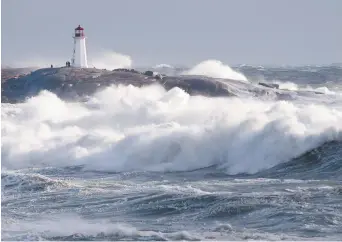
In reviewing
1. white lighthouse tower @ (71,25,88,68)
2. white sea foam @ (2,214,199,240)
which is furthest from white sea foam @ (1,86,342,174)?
white lighthouse tower @ (71,25,88,68)

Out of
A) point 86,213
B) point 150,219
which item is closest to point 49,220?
point 86,213

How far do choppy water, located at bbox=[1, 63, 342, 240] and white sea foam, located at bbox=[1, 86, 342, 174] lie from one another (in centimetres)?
4

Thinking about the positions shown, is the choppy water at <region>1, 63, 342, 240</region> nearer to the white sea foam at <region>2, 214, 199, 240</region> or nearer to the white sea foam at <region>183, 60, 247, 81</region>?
the white sea foam at <region>2, 214, 199, 240</region>

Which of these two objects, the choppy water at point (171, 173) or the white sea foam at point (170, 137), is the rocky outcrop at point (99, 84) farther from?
the white sea foam at point (170, 137)

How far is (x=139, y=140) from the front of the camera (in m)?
26.8

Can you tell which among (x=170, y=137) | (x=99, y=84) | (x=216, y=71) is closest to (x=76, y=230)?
(x=170, y=137)

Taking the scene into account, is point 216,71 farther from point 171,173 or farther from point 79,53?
point 171,173

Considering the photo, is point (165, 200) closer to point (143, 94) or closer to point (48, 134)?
point (48, 134)

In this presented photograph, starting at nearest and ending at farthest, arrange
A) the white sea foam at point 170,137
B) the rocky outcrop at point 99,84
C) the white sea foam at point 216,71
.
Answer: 1. the white sea foam at point 170,137
2. the rocky outcrop at point 99,84
3. the white sea foam at point 216,71

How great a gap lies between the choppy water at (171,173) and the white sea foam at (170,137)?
0.15 feet

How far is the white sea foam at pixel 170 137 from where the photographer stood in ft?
76.0

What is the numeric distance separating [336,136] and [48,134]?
14.0 m

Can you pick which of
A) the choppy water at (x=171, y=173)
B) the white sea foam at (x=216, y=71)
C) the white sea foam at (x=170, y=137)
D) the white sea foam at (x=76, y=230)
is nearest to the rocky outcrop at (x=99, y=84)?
the choppy water at (x=171, y=173)

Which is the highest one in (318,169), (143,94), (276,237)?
(143,94)
